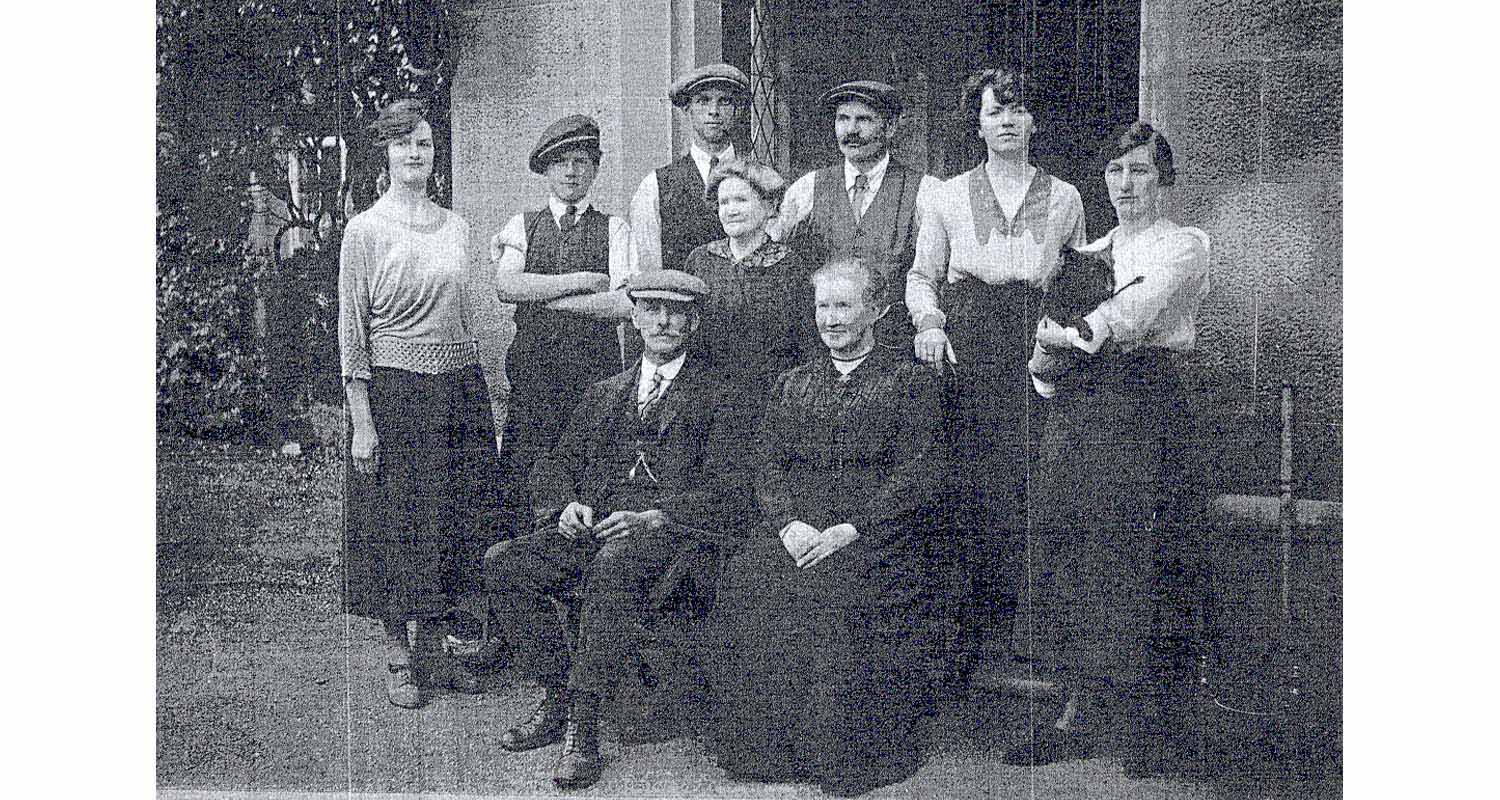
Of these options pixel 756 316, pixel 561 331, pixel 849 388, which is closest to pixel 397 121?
pixel 561 331

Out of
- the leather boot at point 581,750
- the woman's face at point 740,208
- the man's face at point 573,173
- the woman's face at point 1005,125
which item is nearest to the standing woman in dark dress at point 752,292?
the woman's face at point 740,208

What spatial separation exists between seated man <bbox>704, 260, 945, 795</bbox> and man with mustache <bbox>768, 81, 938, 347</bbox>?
0.07m

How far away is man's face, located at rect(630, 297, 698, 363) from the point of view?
469cm

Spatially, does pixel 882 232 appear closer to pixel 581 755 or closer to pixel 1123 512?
pixel 1123 512

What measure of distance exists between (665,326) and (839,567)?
97cm

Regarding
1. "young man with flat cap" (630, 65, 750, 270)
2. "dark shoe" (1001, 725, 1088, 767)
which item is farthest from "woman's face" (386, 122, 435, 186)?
"dark shoe" (1001, 725, 1088, 767)

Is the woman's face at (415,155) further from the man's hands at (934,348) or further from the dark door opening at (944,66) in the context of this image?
the man's hands at (934,348)

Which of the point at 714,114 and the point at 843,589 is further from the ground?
the point at 714,114

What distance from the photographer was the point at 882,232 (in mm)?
4633

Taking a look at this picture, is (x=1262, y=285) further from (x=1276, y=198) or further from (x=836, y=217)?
(x=836, y=217)

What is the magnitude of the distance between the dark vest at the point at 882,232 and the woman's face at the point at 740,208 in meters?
0.15

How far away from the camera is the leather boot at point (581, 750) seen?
4723mm

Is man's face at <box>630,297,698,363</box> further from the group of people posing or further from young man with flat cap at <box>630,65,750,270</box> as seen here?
young man with flat cap at <box>630,65,750,270</box>

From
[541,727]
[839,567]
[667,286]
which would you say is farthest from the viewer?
[541,727]
